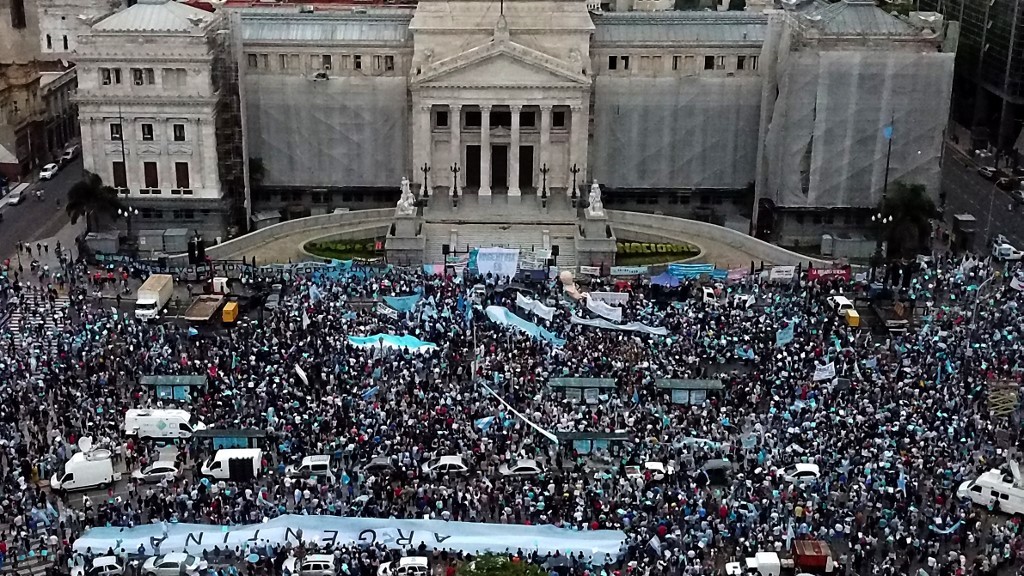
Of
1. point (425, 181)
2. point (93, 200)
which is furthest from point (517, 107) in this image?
point (93, 200)

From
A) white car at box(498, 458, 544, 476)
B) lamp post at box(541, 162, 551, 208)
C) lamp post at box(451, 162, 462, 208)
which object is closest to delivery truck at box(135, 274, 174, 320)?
lamp post at box(451, 162, 462, 208)

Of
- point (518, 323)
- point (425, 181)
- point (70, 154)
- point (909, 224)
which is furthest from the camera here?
point (70, 154)

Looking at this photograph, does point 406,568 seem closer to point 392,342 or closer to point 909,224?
point 392,342

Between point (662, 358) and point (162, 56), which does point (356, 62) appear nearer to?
point (162, 56)

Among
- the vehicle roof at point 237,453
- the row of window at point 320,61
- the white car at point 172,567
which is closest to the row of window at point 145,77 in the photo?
the row of window at point 320,61

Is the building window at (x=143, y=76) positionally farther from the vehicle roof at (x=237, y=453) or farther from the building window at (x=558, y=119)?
the vehicle roof at (x=237, y=453)

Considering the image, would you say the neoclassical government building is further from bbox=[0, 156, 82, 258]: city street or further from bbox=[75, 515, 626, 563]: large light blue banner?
bbox=[75, 515, 626, 563]: large light blue banner

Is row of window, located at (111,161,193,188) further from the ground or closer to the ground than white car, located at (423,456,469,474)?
further from the ground
